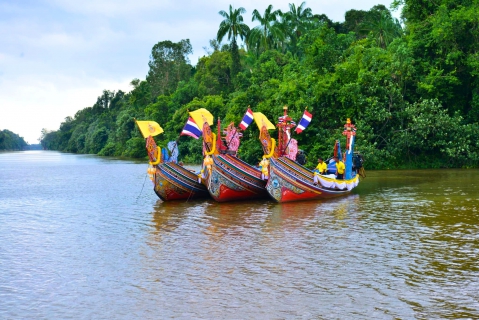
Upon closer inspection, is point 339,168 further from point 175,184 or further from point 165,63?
point 165,63

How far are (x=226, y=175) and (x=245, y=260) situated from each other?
27.6 ft

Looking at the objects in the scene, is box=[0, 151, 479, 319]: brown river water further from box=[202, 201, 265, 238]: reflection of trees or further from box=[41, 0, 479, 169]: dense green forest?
box=[41, 0, 479, 169]: dense green forest

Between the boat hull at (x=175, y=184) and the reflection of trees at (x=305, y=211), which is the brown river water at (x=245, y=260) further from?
the boat hull at (x=175, y=184)

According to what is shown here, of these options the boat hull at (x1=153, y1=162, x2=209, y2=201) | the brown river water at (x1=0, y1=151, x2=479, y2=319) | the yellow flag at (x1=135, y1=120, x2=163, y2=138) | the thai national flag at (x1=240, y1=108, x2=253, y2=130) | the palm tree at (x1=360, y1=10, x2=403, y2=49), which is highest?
the palm tree at (x1=360, y1=10, x2=403, y2=49)

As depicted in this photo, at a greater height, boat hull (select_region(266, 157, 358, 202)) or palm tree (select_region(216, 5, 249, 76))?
palm tree (select_region(216, 5, 249, 76))

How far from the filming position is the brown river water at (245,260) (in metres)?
8.47

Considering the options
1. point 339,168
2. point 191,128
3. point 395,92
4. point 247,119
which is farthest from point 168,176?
point 395,92

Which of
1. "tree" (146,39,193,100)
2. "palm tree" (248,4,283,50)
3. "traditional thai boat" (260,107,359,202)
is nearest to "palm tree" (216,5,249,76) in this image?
"palm tree" (248,4,283,50)

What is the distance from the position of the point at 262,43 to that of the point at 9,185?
3199cm

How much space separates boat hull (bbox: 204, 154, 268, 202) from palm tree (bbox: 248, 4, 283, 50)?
3694cm

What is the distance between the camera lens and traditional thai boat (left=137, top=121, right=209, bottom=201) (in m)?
20.2

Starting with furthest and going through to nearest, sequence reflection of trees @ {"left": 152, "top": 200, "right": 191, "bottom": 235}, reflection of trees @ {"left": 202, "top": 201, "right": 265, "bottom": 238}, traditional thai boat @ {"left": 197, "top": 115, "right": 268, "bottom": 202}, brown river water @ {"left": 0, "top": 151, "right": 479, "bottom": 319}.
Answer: traditional thai boat @ {"left": 197, "top": 115, "right": 268, "bottom": 202} < reflection of trees @ {"left": 152, "top": 200, "right": 191, "bottom": 235} < reflection of trees @ {"left": 202, "top": 201, "right": 265, "bottom": 238} < brown river water @ {"left": 0, "top": 151, "right": 479, "bottom": 319}

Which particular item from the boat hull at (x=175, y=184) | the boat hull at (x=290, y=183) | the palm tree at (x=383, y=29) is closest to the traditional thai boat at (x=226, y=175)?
the boat hull at (x=175, y=184)

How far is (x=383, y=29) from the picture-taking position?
164ft
